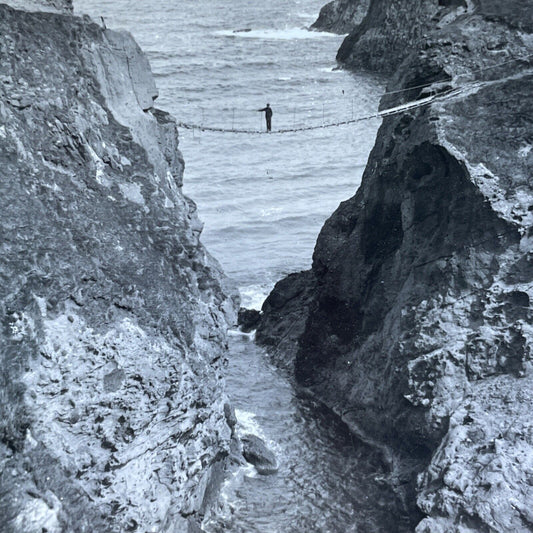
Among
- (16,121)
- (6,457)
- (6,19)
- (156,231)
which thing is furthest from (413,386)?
(6,19)

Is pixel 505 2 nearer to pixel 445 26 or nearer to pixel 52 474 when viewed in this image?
pixel 445 26

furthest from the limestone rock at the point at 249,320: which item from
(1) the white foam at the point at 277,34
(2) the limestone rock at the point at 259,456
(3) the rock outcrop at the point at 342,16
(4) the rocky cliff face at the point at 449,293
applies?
(1) the white foam at the point at 277,34

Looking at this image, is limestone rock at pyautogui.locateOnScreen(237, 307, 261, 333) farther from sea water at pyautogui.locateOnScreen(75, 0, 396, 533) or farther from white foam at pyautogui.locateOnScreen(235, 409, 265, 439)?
white foam at pyautogui.locateOnScreen(235, 409, 265, 439)

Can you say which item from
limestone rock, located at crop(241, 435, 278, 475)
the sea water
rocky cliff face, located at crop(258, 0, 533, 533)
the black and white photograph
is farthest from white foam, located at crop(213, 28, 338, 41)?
limestone rock, located at crop(241, 435, 278, 475)

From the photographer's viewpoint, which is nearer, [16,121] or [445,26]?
[16,121]

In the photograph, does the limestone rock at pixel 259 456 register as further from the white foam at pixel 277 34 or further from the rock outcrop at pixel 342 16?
the white foam at pixel 277 34
